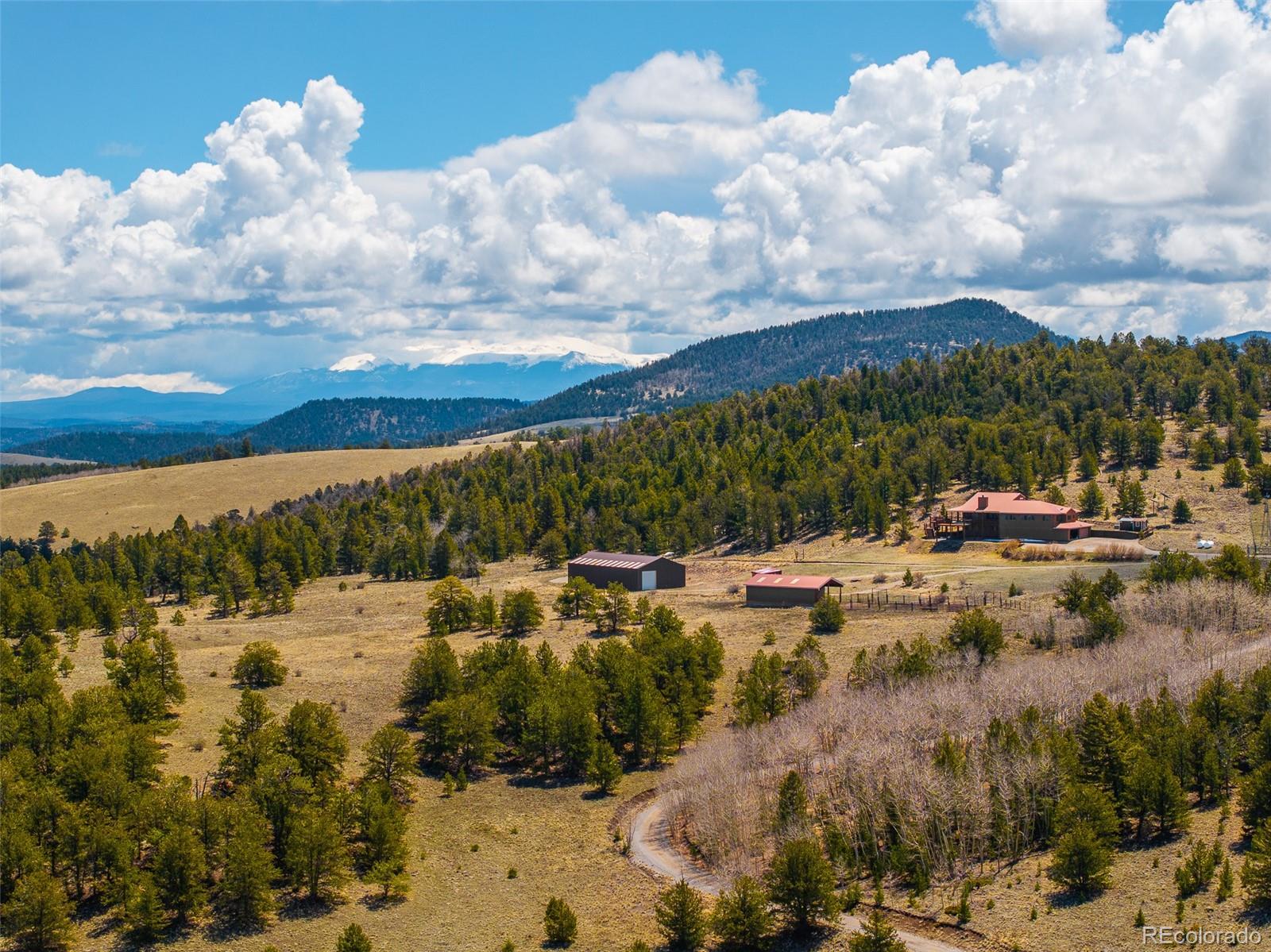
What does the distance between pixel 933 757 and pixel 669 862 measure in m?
14.7

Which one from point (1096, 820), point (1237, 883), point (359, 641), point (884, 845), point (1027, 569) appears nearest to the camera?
point (1237, 883)

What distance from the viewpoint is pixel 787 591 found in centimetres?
10962

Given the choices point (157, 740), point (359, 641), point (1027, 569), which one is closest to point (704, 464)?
point (1027, 569)

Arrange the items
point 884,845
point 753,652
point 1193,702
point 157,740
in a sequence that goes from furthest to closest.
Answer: point 753,652 < point 157,740 < point 1193,702 < point 884,845

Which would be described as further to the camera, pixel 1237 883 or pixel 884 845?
pixel 884 845

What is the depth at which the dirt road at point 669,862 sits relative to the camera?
152 ft

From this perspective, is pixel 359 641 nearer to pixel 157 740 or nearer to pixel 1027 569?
pixel 157 740

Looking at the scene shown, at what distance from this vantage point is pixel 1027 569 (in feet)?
382

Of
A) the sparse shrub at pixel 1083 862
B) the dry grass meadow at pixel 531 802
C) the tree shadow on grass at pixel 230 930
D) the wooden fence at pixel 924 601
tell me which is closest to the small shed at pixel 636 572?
the dry grass meadow at pixel 531 802

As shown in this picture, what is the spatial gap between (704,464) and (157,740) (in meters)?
128

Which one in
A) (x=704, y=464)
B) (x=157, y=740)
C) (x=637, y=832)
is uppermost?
(x=704, y=464)

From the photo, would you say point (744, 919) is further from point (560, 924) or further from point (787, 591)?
point (787, 591)

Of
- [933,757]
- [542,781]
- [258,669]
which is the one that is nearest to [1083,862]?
[933,757]

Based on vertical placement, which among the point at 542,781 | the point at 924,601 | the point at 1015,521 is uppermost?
the point at 1015,521
